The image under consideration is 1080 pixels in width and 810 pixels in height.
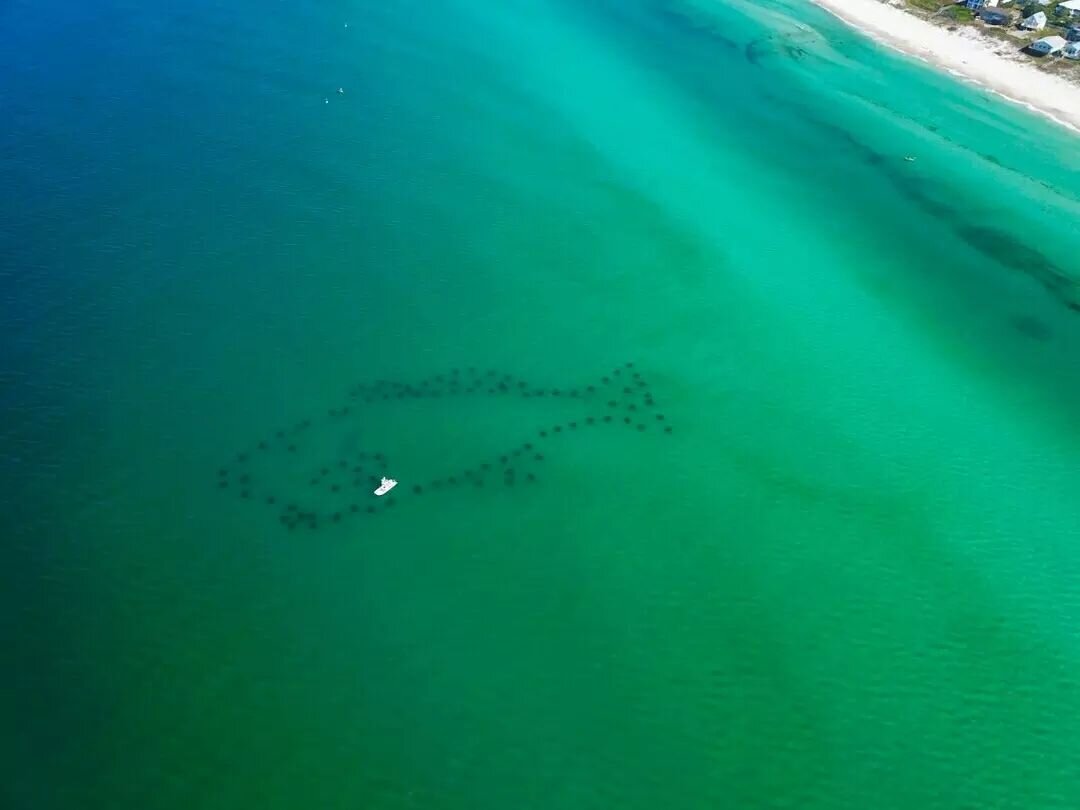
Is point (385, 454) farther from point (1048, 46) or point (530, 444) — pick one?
point (1048, 46)

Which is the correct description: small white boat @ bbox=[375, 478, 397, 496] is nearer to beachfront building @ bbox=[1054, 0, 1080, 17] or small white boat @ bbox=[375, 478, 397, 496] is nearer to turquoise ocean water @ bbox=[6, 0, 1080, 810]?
turquoise ocean water @ bbox=[6, 0, 1080, 810]

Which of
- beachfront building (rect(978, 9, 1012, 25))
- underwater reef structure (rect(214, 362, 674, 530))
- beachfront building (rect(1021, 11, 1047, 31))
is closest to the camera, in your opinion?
underwater reef structure (rect(214, 362, 674, 530))

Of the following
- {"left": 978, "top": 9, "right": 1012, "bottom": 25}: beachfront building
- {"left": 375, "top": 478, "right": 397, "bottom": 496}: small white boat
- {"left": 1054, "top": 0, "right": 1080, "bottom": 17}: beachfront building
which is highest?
{"left": 1054, "top": 0, "right": 1080, "bottom": 17}: beachfront building

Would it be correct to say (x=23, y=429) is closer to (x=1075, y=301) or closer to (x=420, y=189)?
(x=420, y=189)

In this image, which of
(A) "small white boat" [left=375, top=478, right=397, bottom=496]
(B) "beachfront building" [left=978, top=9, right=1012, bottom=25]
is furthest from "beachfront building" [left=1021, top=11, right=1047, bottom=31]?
(A) "small white boat" [left=375, top=478, right=397, bottom=496]

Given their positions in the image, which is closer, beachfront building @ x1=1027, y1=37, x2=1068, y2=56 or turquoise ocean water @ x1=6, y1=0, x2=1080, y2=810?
turquoise ocean water @ x1=6, y1=0, x2=1080, y2=810

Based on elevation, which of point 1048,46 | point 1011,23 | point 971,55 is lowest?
point 971,55

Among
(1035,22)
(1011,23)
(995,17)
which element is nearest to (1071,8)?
(1035,22)
